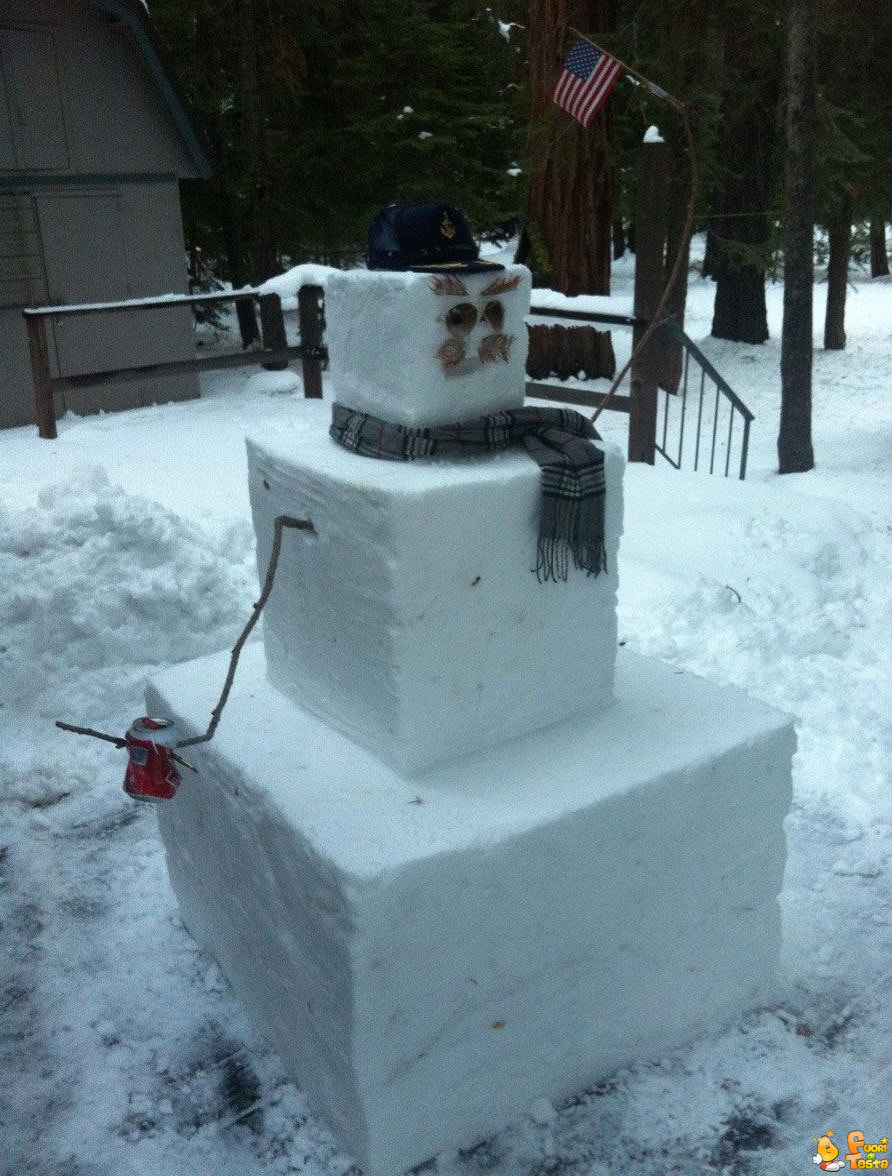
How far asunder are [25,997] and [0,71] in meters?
9.39

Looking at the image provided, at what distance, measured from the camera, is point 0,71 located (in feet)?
33.5

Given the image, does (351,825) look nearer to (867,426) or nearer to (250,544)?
(250,544)

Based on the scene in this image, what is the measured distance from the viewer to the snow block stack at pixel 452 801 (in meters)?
2.87

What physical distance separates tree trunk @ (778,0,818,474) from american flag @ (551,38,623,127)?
166cm

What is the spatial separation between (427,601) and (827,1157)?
1.93 m

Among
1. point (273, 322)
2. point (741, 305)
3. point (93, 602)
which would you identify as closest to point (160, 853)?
point (93, 602)

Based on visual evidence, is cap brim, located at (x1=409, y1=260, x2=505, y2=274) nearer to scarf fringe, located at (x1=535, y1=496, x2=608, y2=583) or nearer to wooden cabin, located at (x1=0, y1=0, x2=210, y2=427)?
scarf fringe, located at (x1=535, y1=496, x2=608, y2=583)

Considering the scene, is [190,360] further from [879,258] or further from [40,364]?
[879,258]

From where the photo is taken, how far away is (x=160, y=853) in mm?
4605

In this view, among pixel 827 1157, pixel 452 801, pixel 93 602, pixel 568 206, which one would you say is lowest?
pixel 827 1157

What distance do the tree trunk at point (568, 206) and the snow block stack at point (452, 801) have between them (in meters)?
8.54

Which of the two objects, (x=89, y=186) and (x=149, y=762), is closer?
(x=149, y=762)

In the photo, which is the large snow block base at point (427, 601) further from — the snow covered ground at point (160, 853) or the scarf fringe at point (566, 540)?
the snow covered ground at point (160, 853)

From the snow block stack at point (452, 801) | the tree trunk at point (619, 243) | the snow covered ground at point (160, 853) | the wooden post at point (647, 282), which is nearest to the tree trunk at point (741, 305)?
the wooden post at point (647, 282)
